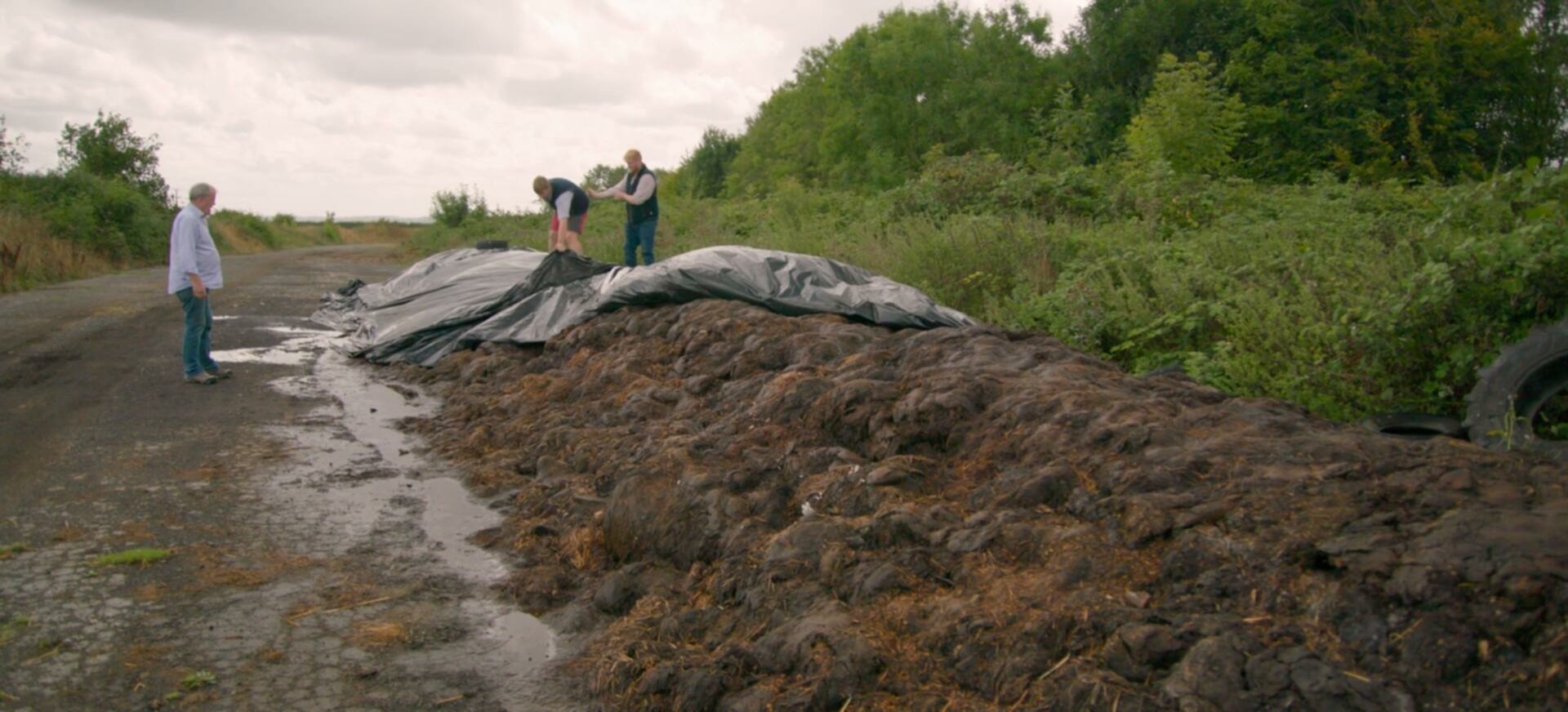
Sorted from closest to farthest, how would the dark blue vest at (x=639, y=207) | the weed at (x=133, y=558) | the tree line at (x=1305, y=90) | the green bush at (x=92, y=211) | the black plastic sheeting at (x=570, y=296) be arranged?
the weed at (x=133, y=558), the black plastic sheeting at (x=570, y=296), the dark blue vest at (x=639, y=207), the tree line at (x=1305, y=90), the green bush at (x=92, y=211)

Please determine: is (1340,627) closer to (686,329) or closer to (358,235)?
(686,329)

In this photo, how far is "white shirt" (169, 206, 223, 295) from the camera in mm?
8992

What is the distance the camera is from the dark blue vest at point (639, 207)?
13.4 metres

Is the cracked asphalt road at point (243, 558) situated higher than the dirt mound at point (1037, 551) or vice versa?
the dirt mound at point (1037, 551)

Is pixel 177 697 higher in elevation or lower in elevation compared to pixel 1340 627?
lower

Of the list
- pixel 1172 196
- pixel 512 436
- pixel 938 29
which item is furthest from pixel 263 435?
pixel 938 29

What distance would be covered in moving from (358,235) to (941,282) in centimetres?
5644

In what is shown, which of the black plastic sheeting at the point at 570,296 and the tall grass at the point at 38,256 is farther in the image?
the tall grass at the point at 38,256

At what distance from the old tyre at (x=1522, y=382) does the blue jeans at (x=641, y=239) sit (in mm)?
9420

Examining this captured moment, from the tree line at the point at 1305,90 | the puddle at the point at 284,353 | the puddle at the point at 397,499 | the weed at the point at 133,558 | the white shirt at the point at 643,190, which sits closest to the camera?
the puddle at the point at 397,499

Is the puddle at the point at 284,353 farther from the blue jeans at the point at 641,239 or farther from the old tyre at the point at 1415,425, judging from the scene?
the old tyre at the point at 1415,425

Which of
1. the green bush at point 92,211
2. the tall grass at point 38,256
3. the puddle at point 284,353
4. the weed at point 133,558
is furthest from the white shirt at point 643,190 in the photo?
the green bush at point 92,211

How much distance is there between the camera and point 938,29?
3769cm

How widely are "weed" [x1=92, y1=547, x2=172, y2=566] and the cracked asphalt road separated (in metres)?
0.05
